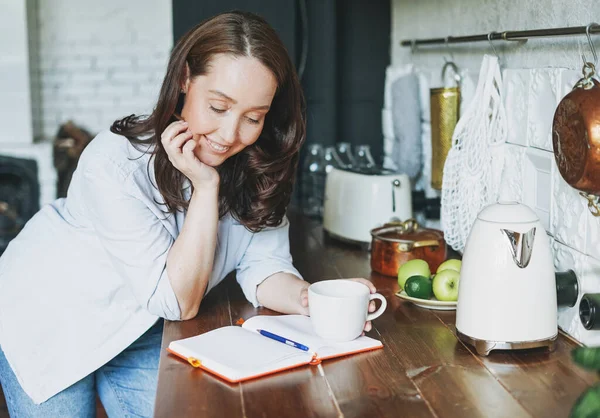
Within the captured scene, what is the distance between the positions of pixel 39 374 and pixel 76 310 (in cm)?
13

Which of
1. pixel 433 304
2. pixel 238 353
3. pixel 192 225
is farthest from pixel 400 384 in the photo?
pixel 192 225

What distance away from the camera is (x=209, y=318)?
4.80 ft

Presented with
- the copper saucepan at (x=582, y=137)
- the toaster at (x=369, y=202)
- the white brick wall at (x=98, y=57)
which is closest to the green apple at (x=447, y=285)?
the copper saucepan at (x=582, y=137)

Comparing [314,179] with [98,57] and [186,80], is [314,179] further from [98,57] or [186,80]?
[98,57]

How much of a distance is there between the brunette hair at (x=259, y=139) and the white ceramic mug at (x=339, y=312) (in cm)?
33

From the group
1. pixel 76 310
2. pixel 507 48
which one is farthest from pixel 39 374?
pixel 507 48

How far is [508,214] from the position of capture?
4.06ft

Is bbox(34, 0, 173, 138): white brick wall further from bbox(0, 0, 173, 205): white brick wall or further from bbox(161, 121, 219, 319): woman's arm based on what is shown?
bbox(161, 121, 219, 319): woman's arm

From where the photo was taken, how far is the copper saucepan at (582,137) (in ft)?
3.78

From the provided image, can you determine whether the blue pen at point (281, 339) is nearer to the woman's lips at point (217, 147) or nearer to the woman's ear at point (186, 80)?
the woman's lips at point (217, 147)

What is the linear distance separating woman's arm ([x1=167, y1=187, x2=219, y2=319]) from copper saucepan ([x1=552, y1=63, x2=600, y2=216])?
59cm

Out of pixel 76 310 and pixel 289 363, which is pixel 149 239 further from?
pixel 289 363

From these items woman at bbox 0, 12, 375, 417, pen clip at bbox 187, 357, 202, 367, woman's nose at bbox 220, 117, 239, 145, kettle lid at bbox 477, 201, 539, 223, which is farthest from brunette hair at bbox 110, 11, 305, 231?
kettle lid at bbox 477, 201, 539, 223

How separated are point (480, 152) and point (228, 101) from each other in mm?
626
